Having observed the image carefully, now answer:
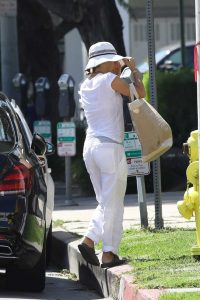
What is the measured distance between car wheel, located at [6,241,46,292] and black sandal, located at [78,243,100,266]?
404 mm

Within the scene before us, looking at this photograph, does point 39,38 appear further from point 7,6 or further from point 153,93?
point 153,93

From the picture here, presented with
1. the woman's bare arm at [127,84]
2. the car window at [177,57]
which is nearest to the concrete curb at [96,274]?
the woman's bare arm at [127,84]

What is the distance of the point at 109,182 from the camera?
8.77 m

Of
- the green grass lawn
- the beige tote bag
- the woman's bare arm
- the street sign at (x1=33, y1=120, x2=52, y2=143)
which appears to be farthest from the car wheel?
the street sign at (x1=33, y1=120, x2=52, y2=143)

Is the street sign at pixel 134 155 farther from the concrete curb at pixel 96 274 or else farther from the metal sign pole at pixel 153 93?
the concrete curb at pixel 96 274

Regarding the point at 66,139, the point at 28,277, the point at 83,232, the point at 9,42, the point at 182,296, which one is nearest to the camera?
the point at 182,296

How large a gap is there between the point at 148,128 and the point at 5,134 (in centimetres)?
118

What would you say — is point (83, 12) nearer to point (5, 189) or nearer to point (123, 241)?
point (123, 241)

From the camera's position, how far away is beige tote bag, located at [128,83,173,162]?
28.9ft

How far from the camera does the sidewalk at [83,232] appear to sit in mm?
8164

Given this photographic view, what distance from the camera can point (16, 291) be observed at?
8805mm

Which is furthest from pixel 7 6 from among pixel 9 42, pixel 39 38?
pixel 39 38

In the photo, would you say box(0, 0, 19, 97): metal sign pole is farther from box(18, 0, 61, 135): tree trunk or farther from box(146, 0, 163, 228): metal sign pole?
box(146, 0, 163, 228): metal sign pole

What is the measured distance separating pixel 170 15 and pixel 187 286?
26192 mm
